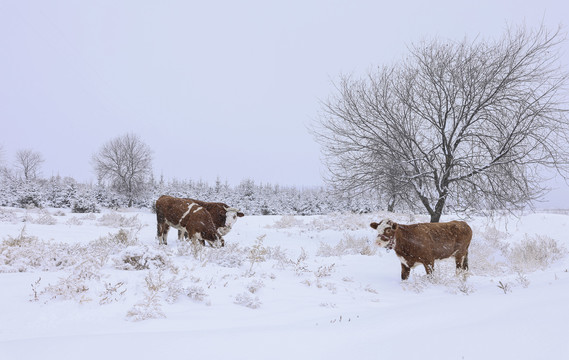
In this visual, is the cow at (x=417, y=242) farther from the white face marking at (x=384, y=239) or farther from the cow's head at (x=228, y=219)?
the cow's head at (x=228, y=219)

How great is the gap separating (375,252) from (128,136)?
40.1m

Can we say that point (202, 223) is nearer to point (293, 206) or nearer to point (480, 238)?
point (480, 238)

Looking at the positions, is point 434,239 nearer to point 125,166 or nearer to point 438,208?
point 438,208

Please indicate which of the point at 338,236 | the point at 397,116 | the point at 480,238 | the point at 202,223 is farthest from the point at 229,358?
the point at 480,238

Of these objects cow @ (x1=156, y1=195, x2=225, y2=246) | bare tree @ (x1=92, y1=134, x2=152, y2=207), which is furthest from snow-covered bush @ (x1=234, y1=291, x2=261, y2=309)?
bare tree @ (x1=92, y1=134, x2=152, y2=207)

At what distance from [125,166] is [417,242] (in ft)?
135

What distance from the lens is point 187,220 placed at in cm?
680

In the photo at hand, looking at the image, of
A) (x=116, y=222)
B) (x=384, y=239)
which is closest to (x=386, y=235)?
(x=384, y=239)

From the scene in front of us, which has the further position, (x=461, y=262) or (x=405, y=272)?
(x=461, y=262)

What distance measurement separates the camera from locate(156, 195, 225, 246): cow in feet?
21.4

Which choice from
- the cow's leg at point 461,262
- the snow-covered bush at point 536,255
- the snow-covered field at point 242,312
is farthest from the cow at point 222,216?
the snow-covered bush at point 536,255

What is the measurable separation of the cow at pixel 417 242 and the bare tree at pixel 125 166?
3949cm

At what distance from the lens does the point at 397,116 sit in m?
9.98

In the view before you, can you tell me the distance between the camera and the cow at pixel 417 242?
17.4 ft
